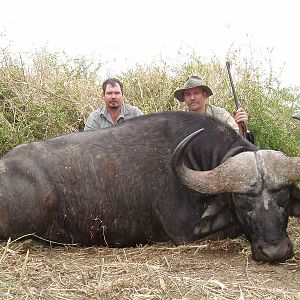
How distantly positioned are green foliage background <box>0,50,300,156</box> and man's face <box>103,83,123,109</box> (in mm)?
1133

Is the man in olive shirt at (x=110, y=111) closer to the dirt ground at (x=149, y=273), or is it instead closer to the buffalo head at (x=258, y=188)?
the dirt ground at (x=149, y=273)

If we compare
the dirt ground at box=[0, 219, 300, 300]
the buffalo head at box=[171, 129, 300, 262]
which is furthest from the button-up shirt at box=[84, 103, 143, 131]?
the buffalo head at box=[171, 129, 300, 262]

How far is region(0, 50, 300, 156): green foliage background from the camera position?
25.6 ft

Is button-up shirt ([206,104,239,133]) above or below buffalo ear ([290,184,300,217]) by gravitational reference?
above

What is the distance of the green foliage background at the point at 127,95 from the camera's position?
779 centimetres

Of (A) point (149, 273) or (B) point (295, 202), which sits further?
(B) point (295, 202)

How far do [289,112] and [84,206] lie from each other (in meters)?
4.87

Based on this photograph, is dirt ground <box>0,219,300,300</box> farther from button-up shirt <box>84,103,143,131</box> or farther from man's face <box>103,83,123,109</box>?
man's face <box>103,83,123,109</box>

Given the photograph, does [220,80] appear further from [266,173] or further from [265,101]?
[266,173]

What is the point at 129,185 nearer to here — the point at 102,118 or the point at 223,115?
the point at 102,118

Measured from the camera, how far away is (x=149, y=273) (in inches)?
139

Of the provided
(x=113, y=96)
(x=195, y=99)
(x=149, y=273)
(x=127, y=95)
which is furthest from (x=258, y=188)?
(x=127, y=95)

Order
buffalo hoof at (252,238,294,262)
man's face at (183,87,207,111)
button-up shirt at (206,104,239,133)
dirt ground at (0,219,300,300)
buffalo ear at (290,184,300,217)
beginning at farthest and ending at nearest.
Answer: man's face at (183,87,207,111)
button-up shirt at (206,104,239,133)
buffalo ear at (290,184,300,217)
buffalo hoof at (252,238,294,262)
dirt ground at (0,219,300,300)

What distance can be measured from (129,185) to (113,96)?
2.50m
